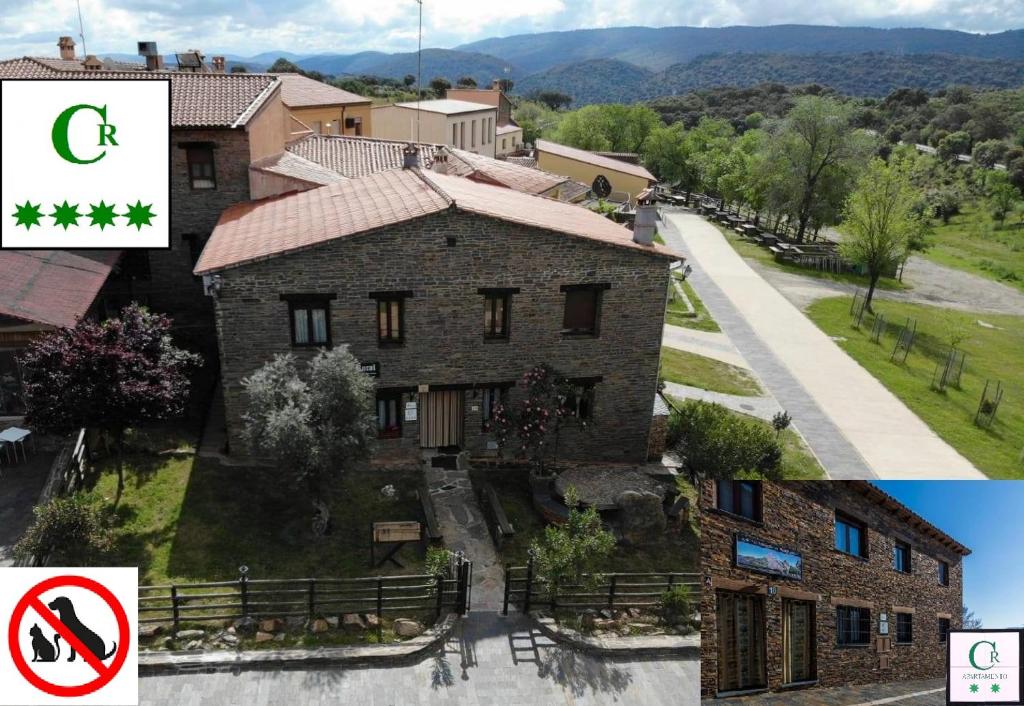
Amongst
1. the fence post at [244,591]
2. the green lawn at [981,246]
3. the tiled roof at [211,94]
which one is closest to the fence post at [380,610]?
the fence post at [244,591]

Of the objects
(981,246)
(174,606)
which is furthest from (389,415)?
(981,246)

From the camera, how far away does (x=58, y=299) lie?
752 inches

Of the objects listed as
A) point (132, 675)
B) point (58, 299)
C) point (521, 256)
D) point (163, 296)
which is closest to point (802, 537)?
point (132, 675)

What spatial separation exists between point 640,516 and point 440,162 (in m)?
18.5

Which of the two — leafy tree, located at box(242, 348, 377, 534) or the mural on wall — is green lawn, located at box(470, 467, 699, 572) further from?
the mural on wall

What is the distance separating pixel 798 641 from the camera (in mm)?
7949

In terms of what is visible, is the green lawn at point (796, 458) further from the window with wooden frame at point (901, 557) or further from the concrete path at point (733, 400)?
the window with wooden frame at point (901, 557)

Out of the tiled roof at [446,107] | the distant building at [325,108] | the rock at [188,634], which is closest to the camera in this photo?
the rock at [188,634]

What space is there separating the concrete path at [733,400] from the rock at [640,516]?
30.3ft

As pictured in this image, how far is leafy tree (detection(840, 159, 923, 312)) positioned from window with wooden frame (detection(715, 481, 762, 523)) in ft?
118

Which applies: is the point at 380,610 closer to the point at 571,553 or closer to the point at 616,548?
the point at 571,553

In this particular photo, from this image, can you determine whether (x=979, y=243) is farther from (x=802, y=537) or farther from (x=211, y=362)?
(x=802, y=537)

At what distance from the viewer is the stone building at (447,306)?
18156 millimetres

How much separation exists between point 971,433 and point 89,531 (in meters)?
26.6
